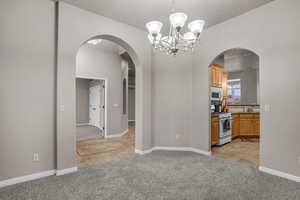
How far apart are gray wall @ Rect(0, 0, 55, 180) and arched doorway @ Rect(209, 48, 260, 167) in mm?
3384

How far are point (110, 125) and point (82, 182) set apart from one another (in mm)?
3258

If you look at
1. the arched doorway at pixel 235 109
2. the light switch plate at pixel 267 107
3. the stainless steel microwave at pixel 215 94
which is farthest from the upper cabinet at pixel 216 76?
the light switch plate at pixel 267 107

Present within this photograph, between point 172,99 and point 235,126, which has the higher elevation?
point 172,99

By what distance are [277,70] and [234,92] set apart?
17.4ft

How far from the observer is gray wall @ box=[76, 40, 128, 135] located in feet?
16.7

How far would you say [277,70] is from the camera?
2.59 metres

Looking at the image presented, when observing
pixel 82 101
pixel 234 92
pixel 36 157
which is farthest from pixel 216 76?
pixel 82 101

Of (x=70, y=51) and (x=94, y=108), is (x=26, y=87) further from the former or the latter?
(x=94, y=108)

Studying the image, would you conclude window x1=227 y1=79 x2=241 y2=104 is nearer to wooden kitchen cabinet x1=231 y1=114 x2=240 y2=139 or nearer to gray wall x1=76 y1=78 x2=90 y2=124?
wooden kitchen cabinet x1=231 y1=114 x2=240 y2=139

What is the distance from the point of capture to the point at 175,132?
3969mm

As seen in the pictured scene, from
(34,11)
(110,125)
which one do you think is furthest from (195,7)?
(110,125)

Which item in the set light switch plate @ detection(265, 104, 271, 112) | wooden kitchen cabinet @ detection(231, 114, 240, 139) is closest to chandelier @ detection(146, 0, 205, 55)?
light switch plate @ detection(265, 104, 271, 112)

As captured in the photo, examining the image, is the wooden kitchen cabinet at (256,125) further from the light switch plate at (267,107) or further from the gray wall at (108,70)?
the gray wall at (108,70)

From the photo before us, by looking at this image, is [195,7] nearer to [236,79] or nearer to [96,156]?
[96,156]
